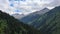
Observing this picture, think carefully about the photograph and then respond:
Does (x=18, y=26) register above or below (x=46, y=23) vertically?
above

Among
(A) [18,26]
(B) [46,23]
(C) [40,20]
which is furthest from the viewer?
(B) [46,23]

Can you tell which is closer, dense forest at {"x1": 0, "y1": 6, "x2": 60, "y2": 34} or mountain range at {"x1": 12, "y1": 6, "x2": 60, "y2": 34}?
mountain range at {"x1": 12, "y1": 6, "x2": 60, "y2": 34}

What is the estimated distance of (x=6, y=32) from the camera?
945 cm

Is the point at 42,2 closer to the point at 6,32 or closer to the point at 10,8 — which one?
the point at 10,8

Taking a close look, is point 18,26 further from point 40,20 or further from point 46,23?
point 46,23

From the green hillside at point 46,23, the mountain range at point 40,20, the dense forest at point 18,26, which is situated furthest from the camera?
the green hillside at point 46,23

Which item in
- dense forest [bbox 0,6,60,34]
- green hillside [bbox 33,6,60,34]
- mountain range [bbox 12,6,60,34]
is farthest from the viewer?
green hillside [bbox 33,6,60,34]

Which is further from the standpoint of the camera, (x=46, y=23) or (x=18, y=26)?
(x=46, y=23)

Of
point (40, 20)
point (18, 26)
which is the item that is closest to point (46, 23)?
point (40, 20)

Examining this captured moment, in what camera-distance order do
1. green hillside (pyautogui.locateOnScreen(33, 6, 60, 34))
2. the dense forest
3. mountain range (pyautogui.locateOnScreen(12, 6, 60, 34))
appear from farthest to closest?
green hillside (pyautogui.locateOnScreen(33, 6, 60, 34))
the dense forest
mountain range (pyautogui.locateOnScreen(12, 6, 60, 34))

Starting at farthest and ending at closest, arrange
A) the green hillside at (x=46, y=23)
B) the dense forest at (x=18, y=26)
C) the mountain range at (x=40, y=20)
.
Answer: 1. the green hillside at (x=46, y=23)
2. the dense forest at (x=18, y=26)
3. the mountain range at (x=40, y=20)

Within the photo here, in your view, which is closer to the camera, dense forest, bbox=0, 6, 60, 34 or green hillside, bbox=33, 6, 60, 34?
dense forest, bbox=0, 6, 60, 34

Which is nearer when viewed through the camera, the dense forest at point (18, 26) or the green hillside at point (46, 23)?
the dense forest at point (18, 26)

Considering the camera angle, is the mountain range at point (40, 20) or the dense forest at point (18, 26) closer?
the mountain range at point (40, 20)
